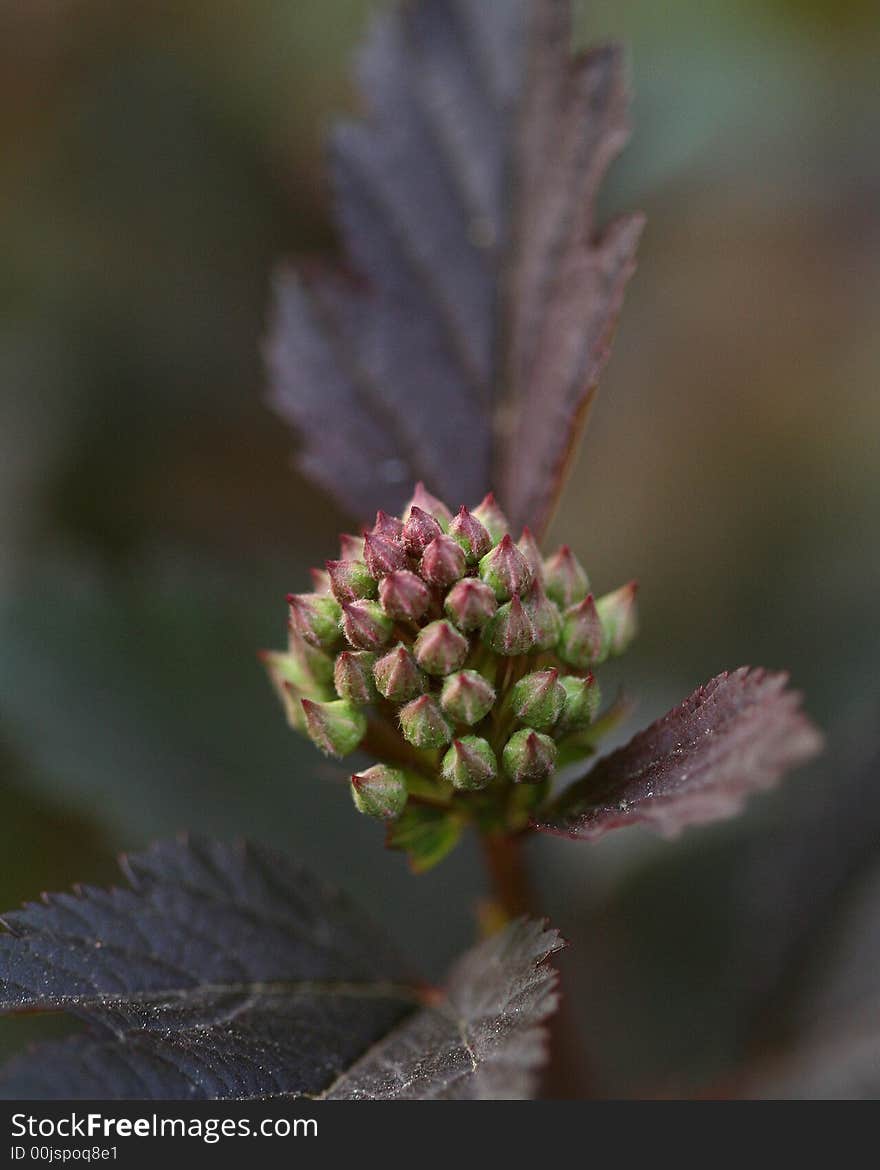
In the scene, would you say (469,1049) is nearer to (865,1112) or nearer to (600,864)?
(865,1112)

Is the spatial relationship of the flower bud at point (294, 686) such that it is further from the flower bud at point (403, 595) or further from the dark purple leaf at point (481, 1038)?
the dark purple leaf at point (481, 1038)

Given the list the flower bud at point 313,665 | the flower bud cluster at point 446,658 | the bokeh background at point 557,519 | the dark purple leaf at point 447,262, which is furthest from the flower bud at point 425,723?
the dark purple leaf at point 447,262

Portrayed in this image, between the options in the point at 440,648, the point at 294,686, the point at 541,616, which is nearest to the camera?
the point at 440,648

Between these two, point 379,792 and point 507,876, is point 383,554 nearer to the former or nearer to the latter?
point 379,792

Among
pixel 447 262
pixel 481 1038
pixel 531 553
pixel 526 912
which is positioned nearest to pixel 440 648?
pixel 531 553

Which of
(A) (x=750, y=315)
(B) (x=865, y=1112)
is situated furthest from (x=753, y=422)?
(B) (x=865, y=1112)

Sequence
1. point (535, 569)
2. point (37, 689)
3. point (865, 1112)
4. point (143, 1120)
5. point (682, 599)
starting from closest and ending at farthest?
1. point (143, 1120)
2. point (535, 569)
3. point (865, 1112)
4. point (37, 689)
5. point (682, 599)
